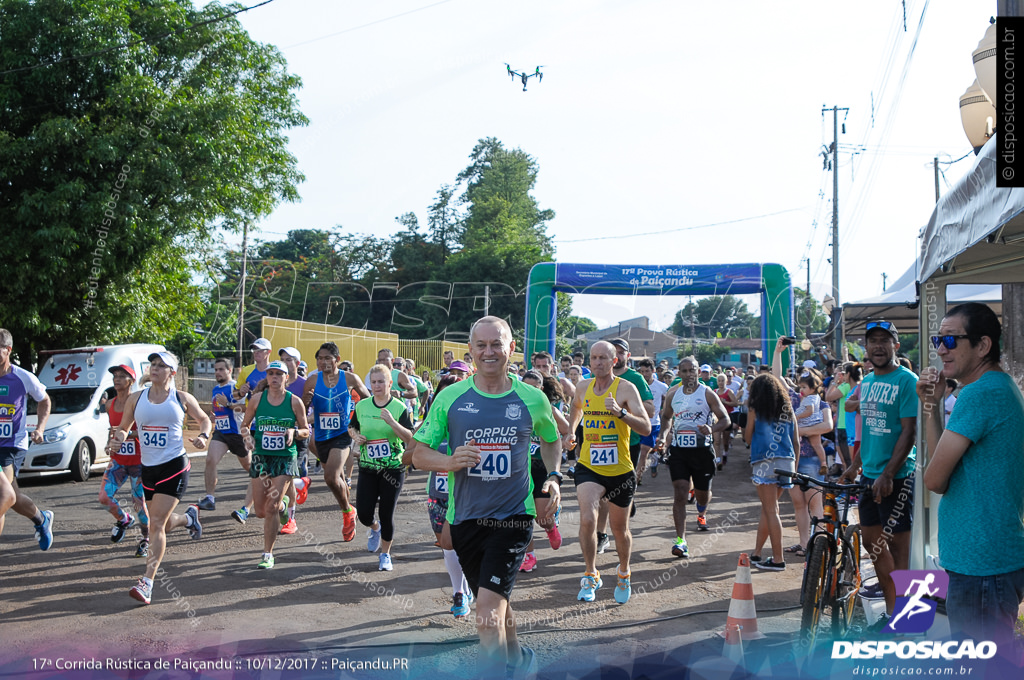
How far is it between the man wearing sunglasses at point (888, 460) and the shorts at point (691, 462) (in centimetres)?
338

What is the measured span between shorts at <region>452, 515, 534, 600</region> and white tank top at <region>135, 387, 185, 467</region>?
3460 mm

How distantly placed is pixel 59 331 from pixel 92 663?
45.7 feet

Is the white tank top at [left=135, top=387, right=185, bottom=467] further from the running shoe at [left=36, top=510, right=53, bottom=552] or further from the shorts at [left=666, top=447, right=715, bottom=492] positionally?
the shorts at [left=666, top=447, right=715, bottom=492]

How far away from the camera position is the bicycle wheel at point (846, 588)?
514 cm

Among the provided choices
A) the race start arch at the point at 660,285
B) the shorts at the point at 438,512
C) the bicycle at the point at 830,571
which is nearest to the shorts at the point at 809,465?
the bicycle at the point at 830,571

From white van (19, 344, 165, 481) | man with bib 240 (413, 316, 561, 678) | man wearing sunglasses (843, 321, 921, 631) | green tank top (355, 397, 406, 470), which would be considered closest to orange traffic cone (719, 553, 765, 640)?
man wearing sunglasses (843, 321, 921, 631)

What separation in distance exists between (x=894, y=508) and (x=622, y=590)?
2.20m

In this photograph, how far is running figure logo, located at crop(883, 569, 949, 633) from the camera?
463 cm

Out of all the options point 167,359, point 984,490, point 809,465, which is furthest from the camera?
point 809,465

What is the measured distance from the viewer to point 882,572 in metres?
5.61

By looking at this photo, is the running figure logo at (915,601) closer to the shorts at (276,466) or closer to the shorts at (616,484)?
the shorts at (616,484)

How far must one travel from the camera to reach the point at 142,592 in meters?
6.27

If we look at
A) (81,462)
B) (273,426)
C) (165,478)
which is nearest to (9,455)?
(165,478)

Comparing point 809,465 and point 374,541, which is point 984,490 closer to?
point 809,465
